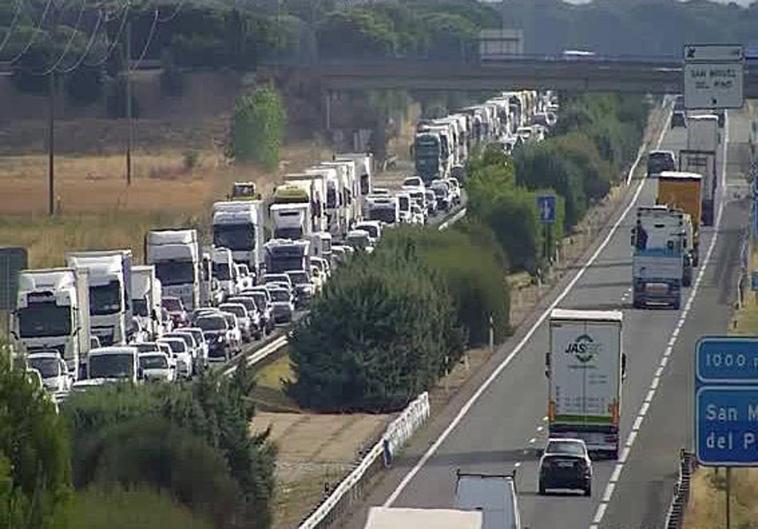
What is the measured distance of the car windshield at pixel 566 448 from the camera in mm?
37781

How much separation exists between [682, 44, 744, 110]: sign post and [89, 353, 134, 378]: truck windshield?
1237 cm

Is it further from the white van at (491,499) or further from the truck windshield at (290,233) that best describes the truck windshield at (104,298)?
the white van at (491,499)

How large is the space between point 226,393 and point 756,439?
10429mm

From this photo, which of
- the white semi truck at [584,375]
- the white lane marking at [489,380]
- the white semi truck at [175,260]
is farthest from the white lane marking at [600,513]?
the white semi truck at [175,260]

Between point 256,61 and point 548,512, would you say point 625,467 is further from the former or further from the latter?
point 256,61

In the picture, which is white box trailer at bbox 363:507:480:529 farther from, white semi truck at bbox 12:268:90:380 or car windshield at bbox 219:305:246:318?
car windshield at bbox 219:305:246:318

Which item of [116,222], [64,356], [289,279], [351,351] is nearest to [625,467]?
[351,351]

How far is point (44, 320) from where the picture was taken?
1889 inches

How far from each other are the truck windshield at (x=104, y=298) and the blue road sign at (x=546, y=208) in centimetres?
2260

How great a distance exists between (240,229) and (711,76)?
19217 mm

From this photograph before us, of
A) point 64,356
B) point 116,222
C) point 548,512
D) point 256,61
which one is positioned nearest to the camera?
point 548,512

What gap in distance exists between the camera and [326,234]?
74562 mm

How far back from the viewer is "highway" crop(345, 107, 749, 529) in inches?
1442

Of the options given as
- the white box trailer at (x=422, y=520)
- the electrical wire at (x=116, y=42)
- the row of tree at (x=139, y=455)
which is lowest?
the row of tree at (x=139, y=455)
